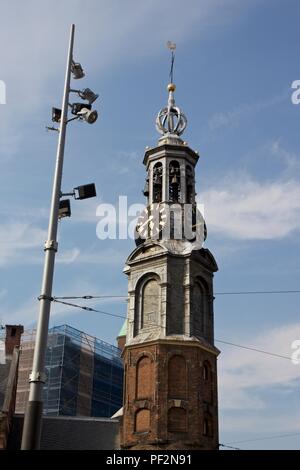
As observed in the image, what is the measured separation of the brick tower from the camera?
34.7 meters

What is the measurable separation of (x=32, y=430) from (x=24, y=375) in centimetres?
5394

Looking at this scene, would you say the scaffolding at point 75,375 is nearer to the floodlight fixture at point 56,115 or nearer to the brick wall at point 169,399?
the brick wall at point 169,399

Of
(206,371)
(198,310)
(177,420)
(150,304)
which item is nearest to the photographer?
(177,420)

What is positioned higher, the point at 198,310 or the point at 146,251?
the point at 146,251

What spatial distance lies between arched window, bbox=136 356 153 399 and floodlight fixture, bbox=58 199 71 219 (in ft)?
73.8

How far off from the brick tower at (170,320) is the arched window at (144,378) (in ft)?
0.19

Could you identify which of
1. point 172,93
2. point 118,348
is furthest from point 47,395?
point 172,93

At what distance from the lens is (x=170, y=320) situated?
121 ft

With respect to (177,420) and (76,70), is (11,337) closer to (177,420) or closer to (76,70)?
(177,420)

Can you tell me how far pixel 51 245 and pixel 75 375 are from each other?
53.2 m

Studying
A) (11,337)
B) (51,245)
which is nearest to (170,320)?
(11,337)

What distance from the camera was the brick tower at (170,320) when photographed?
34.7 m

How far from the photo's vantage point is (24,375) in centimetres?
6372

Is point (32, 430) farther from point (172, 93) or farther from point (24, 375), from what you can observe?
point (24, 375)
